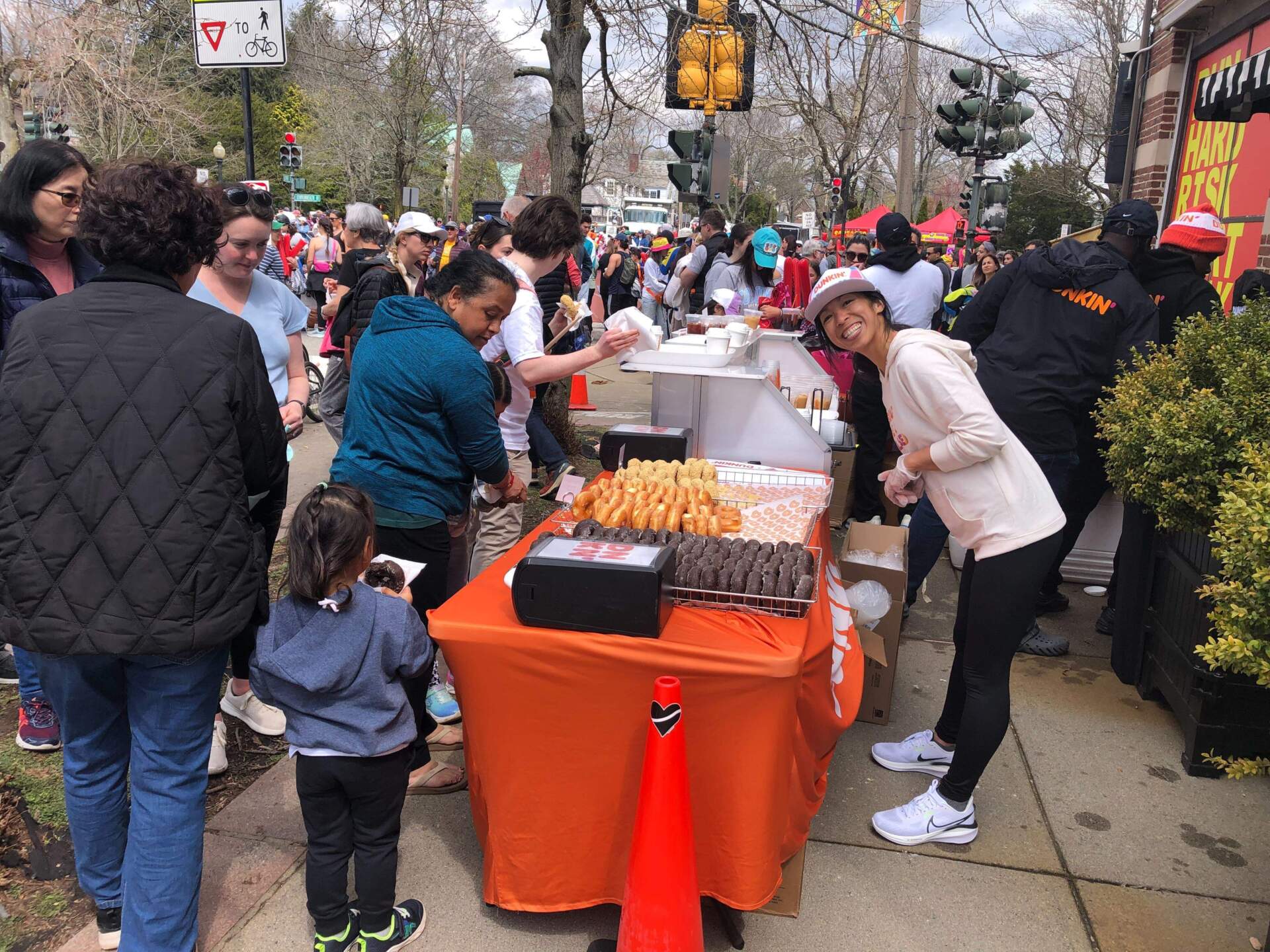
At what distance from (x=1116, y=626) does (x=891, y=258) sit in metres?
3.17

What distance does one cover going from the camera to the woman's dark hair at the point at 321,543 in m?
2.38

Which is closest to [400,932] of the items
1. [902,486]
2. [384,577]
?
[384,577]

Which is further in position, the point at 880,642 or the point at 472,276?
the point at 880,642

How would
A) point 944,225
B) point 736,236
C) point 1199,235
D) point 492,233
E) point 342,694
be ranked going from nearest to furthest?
point 342,694
point 1199,235
point 492,233
point 736,236
point 944,225

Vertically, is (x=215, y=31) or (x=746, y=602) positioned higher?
(x=215, y=31)

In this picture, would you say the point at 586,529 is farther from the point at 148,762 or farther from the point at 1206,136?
the point at 1206,136

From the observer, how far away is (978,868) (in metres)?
3.14

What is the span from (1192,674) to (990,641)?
1.37 m

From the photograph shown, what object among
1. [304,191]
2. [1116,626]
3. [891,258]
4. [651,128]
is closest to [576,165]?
[651,128]

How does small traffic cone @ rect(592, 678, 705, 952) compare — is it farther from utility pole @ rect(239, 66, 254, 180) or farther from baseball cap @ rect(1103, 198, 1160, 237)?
utility pole @ rect(239, 66, 254, 180)

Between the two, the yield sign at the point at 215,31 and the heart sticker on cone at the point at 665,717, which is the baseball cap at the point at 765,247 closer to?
the yield sign at the point at 215,31

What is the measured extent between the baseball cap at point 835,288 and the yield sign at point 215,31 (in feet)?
15.8

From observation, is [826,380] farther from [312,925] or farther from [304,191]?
[304,191]

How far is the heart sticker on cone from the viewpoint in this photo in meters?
2.32
